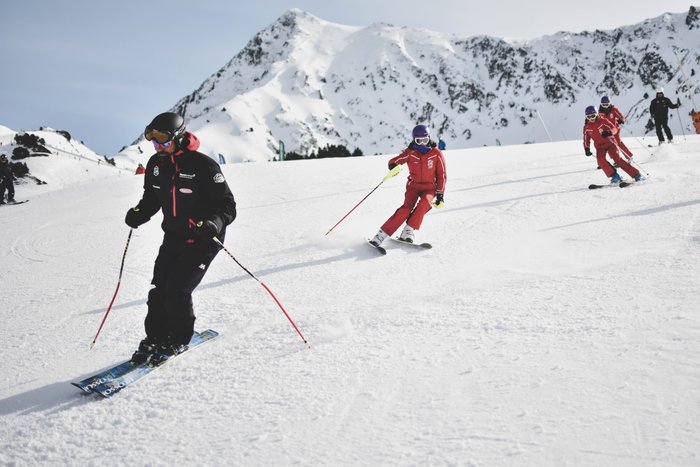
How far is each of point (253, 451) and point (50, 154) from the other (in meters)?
38.2

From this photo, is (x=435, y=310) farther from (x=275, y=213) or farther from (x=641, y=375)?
(x=275, y=213)

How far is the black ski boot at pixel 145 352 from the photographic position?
3.18m

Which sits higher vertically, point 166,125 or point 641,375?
point 166,125

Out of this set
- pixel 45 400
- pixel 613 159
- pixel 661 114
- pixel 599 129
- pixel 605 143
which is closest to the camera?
pixel 45 400

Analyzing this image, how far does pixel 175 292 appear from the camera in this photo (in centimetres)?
317

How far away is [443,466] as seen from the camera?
1.98m

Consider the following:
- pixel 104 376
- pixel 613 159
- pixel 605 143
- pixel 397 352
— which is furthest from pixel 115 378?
pixel 605 143

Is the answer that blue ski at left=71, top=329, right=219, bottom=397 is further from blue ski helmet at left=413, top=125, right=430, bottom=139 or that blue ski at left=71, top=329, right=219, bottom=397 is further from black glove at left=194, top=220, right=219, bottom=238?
blue ski helmet at left=413, top=125, right=430, bottom=139

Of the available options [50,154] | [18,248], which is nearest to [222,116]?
[50,154]

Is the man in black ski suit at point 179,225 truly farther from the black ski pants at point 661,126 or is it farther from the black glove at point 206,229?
the black ski pants at point 661,126

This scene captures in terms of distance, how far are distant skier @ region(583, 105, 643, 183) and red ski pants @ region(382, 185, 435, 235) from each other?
4.38 metres

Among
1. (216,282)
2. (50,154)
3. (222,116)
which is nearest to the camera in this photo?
(216,282)

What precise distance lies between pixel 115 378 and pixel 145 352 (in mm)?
303

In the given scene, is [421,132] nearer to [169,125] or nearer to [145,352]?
[169,125]
